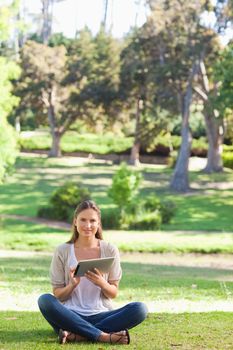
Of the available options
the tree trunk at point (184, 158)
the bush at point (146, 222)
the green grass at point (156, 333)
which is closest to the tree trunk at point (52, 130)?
the tree trunk at point (184, 158)

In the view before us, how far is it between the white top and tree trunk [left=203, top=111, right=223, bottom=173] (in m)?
40.0

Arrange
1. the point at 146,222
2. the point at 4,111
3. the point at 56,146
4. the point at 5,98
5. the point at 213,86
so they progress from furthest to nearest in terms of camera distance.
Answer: the point at 56,146, the point at 213,86, the point at 146,222, the point at 4,111, the point at 5,98

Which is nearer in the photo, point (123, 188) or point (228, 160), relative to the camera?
point (123, 188)

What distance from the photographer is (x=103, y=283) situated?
20.8ft

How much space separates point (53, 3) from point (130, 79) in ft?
98.7

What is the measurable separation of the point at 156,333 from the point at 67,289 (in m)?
0.90

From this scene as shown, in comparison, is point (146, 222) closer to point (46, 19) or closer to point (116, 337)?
point (116, 337)

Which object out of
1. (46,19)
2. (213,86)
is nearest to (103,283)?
(213,86)

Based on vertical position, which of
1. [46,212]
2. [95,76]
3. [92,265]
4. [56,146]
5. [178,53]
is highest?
[178,53]

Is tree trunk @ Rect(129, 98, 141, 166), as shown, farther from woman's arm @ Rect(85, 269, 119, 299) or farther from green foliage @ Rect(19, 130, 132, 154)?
woman's arm @ Rect(85, 269, 119, 299)

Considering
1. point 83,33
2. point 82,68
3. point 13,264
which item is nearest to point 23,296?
point 13,264

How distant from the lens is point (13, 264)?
18.2 m

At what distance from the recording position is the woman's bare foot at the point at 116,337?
247 inches

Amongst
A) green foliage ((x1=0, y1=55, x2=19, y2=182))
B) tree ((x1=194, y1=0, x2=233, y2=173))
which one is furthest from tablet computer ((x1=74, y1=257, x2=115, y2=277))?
tree ((x1=194, y1=0, x2=233, y2=173))
